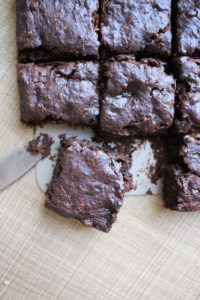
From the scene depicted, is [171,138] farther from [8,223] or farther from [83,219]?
[8,223]

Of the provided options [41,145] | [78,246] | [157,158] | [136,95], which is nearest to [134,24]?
[136,95]

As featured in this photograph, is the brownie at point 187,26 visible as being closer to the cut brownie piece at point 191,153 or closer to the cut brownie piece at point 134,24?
the cut brownie piece at point 134,24

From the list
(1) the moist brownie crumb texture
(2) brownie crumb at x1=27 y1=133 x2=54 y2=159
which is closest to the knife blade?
(2) brownie crumb at x1=27 y1=133 x2=54 y2=159

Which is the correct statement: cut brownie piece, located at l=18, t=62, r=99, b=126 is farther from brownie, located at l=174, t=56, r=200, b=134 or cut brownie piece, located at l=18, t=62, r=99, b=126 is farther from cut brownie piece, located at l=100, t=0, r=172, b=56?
brownie, located at l=174, t=56, r=200, b=134

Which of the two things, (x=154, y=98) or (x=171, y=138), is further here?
(x=171, y=138)

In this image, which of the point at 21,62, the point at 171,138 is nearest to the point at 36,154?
the point at 21,62

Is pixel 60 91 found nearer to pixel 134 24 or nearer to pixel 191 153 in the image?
pixel 134 24

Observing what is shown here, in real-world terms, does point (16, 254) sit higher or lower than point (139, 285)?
higher
